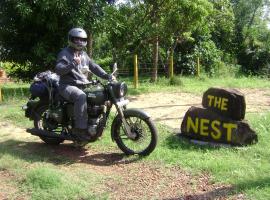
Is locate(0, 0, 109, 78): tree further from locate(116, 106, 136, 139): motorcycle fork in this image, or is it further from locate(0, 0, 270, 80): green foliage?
locate(116, 106, 136, 139): motorcycle fork

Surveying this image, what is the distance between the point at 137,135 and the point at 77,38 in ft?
5.32

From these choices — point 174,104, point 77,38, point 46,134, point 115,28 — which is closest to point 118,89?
point 77,38

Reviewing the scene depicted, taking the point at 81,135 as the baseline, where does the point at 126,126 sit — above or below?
above

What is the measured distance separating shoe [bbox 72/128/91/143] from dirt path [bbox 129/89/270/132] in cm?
190

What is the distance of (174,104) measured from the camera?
10.6m

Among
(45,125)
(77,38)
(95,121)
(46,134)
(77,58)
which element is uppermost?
(77,38)

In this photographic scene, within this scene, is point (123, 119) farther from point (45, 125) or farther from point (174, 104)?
point (174, 104)

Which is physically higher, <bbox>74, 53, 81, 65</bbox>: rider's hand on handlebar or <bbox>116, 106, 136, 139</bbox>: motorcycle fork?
<bbox>74, 53, 81, 65</bbox>: rider's hand on handlebar

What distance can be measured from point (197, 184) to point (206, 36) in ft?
56.5

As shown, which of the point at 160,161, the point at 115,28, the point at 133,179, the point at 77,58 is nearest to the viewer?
the point at 133,179

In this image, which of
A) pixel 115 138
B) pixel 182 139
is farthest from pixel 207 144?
pixel 115 138

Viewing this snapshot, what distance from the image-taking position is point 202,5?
1473 cm

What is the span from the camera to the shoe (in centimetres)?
643

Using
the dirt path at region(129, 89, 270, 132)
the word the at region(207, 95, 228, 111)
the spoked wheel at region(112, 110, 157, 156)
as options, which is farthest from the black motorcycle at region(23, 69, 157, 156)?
the dirt path at region(129, 89, 270, 132)
